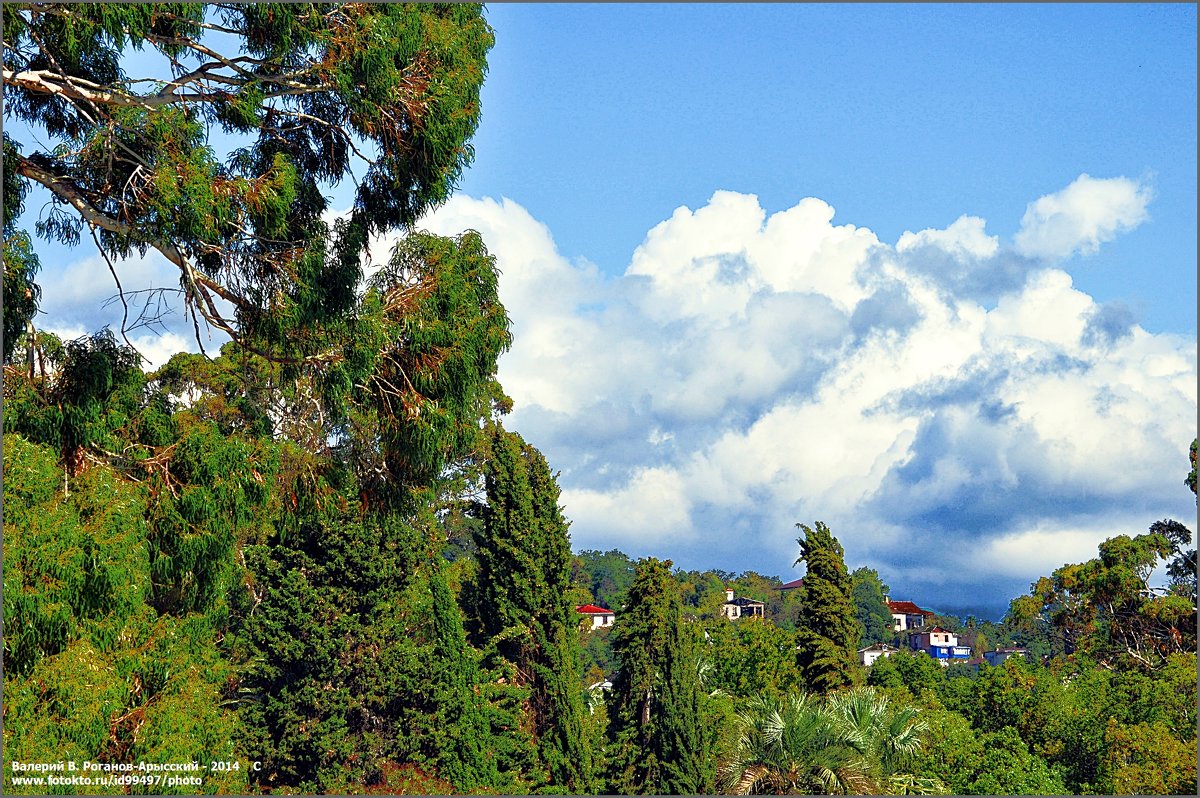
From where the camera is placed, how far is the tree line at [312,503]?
8.92m

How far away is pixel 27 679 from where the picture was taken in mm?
7949

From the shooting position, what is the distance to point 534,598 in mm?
21750

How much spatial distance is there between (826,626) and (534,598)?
6164mm

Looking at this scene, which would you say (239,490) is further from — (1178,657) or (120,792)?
(1178,657)

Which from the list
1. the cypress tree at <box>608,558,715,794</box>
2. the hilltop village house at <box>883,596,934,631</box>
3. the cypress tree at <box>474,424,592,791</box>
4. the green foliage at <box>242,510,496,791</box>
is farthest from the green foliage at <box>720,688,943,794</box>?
the hilltop village house at <box>883,596,934,631</box>

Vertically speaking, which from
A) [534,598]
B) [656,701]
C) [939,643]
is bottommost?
[656,701]

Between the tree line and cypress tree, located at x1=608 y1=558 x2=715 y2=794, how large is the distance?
0.17ft

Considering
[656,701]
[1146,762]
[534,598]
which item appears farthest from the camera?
[534,598]

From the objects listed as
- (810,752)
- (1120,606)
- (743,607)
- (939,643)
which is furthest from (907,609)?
(810,752)

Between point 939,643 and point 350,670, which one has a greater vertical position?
point 939,643

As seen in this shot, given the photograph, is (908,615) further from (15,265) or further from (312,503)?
(15,265)

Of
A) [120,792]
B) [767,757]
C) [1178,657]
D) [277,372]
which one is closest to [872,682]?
[1178,657]

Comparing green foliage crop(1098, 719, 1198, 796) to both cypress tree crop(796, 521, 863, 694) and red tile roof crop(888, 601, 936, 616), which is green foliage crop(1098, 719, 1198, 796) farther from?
red tile roof crop(888, 601, 936, 616)

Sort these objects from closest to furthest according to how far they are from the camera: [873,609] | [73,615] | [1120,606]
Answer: [73,615], [1120,606], [873,609]
